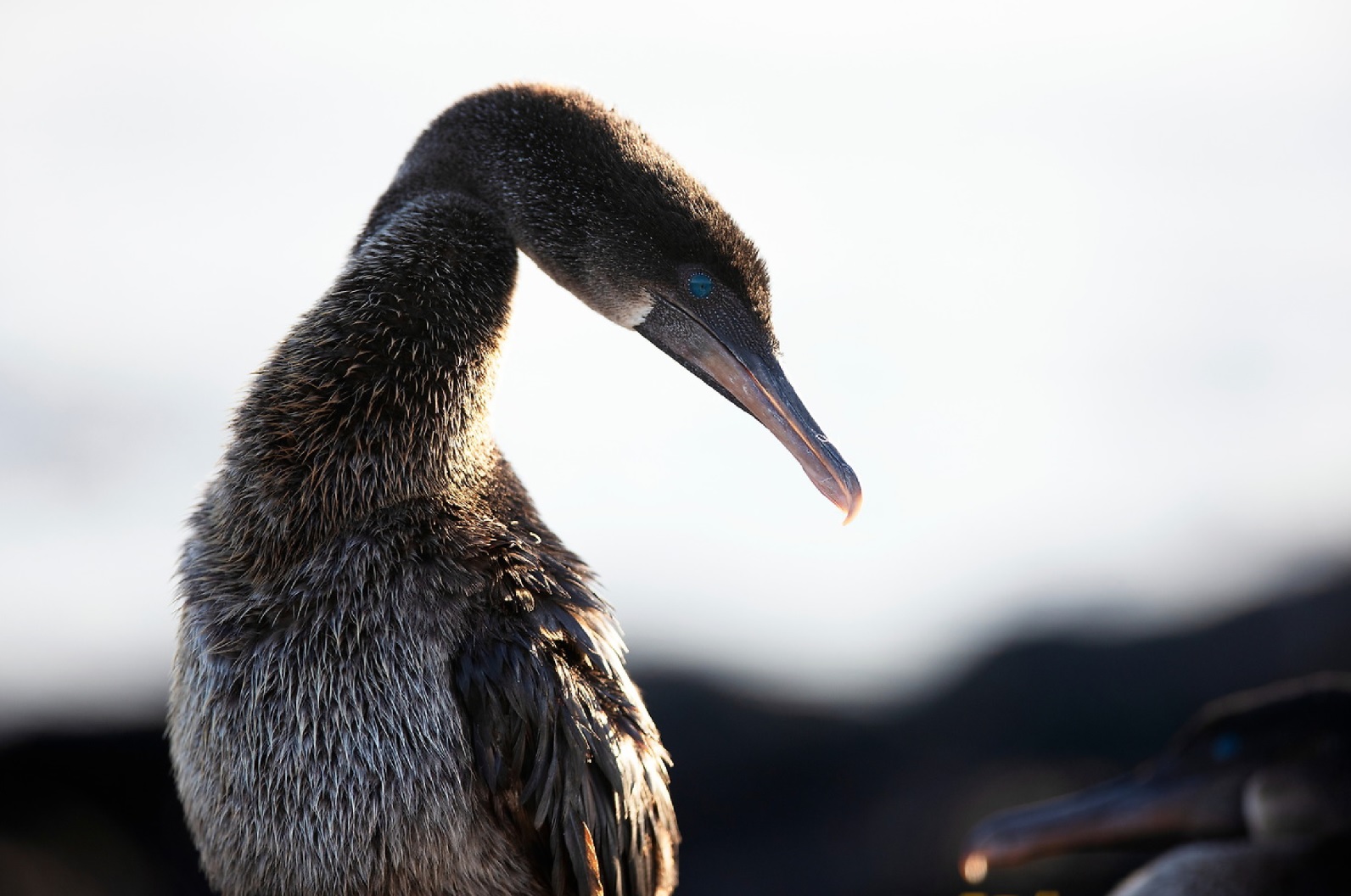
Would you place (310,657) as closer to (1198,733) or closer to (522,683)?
(522,683)

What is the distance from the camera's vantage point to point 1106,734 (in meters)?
8.97

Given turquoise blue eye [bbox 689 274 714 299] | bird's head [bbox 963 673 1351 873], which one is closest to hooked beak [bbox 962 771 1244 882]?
bird's head [bbox 963 673 1351 873]

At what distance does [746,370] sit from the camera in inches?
124

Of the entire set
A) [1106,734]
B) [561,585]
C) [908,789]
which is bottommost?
[908,789]

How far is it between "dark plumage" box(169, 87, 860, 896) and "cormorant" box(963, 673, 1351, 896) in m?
2.99

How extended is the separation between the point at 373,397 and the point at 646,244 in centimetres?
79

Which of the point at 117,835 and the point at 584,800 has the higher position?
the point at 584,800

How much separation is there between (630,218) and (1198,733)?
4.07 metres

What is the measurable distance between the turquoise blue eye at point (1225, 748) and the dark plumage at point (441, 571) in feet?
11.2

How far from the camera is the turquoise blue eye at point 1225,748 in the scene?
5.51m

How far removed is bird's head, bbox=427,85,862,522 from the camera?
3086 millimetres

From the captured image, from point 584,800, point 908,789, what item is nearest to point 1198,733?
point 908,789

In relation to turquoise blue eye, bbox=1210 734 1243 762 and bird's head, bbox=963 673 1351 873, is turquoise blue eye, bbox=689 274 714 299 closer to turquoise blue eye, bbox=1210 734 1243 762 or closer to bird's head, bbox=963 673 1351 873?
bird's head, bbox=963 673 1351 873

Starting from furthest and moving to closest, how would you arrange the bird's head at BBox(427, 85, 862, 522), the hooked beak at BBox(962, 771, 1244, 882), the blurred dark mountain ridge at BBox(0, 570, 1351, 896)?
1. the blurred dark mountain ridge at BBox(0, 570, 1351, 896)
2. the hooked beak at BBox(962, 771, 1244, 882)
3. the bird's head at BBox(427, 85, 862, 522)
